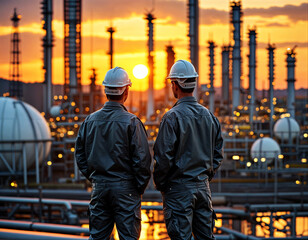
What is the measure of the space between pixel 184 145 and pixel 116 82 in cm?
A: 78

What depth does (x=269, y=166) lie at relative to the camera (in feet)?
111

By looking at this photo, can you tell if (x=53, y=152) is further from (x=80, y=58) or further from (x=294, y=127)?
(x=294, y=127)

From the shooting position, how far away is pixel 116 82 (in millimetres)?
5062

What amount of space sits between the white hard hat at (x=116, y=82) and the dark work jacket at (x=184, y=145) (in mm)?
489

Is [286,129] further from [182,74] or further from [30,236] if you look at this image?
[182,74]

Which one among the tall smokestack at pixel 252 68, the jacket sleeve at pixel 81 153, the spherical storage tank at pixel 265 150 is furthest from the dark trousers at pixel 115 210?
the tall smokestack at pixel 252 68

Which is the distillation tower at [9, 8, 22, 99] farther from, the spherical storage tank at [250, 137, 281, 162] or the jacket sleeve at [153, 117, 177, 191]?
the jacket sleeve at [153, 117, 177, 191]

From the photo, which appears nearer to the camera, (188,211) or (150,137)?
(188,211)

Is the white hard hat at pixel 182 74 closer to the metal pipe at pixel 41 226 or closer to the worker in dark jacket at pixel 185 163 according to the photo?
the worker in dark jacket at pixel 185 163

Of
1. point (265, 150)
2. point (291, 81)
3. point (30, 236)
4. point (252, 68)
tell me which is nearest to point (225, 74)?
point (252, 68)

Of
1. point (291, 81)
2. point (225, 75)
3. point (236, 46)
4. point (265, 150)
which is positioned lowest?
point (265, 150)

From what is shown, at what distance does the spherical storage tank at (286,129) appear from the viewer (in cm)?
3956

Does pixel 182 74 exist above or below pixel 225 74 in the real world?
below

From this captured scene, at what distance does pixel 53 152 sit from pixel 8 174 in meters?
10.8
